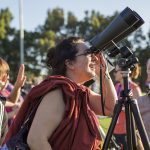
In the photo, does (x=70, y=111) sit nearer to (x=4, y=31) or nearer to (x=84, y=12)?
(x=4, y=31)

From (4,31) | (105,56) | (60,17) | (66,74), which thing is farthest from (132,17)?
(60,17)

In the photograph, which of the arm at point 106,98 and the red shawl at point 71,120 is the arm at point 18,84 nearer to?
the arm at point 106,98

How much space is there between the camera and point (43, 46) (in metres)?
46.7

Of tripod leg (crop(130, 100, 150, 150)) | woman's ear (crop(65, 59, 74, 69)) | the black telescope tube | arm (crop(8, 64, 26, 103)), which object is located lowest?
tripod leg (crop(130, 100, 150, 150))

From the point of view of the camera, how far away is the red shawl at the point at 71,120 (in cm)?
276

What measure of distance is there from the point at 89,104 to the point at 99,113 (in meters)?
0.14

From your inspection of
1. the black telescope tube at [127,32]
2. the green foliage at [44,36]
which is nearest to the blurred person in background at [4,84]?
the black telescope tube at [127,32]

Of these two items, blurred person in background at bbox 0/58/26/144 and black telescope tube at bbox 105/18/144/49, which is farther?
blurred person in background at bbox 0/58/26/144

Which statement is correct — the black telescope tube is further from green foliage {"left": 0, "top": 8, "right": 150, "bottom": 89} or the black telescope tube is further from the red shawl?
green foliage {"left": 0, "top": 8, "right": 150, "bottom": 89}

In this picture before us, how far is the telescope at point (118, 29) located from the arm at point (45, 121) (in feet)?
1.56

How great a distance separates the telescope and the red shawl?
1.08ft

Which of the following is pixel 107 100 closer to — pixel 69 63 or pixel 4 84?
pixel 69 63

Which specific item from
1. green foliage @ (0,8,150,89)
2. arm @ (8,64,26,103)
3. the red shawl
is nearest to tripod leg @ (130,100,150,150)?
the red shawl

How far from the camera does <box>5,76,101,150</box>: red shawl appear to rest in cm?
276
